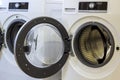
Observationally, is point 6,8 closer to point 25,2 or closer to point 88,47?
point 25,2

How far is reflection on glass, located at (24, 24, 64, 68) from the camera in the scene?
5.83ft

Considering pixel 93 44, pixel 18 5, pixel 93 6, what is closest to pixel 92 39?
pixel 93 44

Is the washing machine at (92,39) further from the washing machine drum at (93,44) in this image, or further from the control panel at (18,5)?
the control panel at (18,5)

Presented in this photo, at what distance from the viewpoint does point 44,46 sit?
188cm

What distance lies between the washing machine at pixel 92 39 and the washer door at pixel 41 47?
0.07 meters

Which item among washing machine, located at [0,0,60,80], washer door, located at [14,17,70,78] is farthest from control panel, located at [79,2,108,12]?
washing machine, located at [0,0,60,80]

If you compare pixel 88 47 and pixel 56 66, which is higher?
pixel 88 47

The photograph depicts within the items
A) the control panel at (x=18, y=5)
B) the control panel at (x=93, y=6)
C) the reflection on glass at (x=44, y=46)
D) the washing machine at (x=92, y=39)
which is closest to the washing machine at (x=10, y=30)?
the control panel at (x=18, y=5)

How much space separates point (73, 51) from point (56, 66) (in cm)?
17

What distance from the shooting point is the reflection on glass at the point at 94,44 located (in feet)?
5.57

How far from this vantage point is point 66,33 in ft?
5.78

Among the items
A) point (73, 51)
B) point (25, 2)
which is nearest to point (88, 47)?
point (73, 51)

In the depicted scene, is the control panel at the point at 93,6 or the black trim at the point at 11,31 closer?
the control panel at the point at 93,6

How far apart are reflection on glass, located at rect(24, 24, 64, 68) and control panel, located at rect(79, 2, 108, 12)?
0.87 feet
